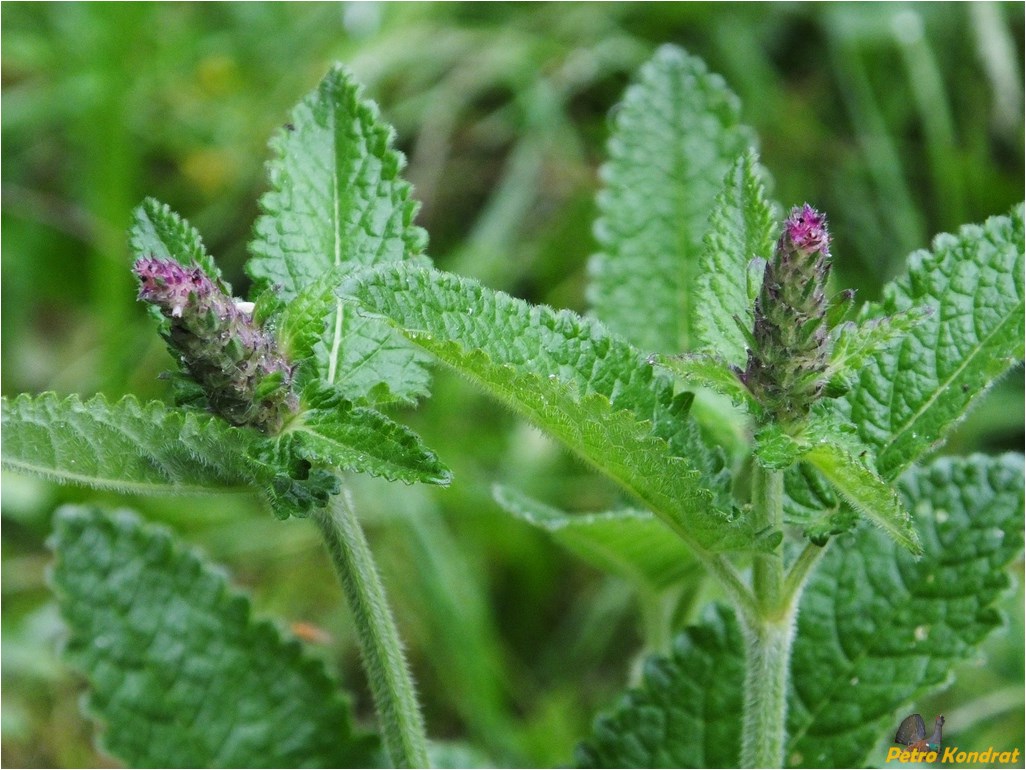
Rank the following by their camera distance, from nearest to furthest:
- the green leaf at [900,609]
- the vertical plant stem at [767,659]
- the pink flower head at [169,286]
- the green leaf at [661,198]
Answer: the pink flower head at [169,286], the vertical plant stem at [767,659], the green leaf at [900,609], the green leaf at [661,198]

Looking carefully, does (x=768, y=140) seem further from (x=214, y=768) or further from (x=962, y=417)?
(x=214, y=768)

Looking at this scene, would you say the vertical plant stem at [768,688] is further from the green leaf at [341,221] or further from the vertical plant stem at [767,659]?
the green leaf at [341,221]

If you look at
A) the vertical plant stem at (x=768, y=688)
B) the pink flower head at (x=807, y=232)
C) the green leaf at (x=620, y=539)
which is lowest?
the vertical plant stem at (x=768, y=688)

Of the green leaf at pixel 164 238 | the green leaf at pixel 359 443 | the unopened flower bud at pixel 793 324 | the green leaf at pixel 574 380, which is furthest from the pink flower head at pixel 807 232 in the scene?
the green leaf at pixel 164 238

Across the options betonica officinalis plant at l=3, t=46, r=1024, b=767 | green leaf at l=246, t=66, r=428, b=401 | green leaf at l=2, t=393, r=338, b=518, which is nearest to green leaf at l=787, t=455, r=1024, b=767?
betonica officinalis plant at l=3, t=46, r=1024, b=767

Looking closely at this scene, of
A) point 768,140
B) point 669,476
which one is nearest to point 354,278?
point 669,476

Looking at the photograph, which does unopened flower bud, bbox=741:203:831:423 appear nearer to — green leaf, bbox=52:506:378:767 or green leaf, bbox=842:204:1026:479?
green leaf, bbox=842:204:1026:479
